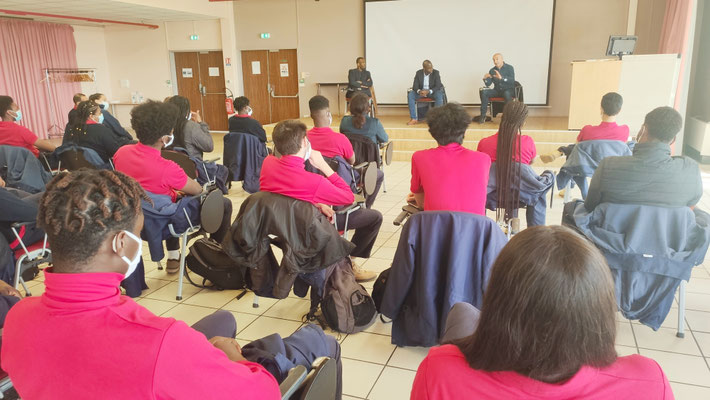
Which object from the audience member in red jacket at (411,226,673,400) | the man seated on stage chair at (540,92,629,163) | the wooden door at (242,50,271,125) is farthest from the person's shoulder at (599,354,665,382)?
the wooden door at (242,50,271,125)

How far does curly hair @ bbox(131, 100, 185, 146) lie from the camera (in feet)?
10.1

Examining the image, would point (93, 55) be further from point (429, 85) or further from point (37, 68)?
point (429, 85)

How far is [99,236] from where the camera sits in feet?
3.72

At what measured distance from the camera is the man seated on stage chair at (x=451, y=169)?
2.60m

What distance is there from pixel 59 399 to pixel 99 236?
35 cm

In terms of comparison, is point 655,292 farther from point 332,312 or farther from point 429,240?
point 332,312

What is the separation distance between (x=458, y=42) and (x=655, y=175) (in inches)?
304

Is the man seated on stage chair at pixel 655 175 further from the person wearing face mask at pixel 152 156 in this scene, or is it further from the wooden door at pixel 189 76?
the wooden door at pixel 189 76

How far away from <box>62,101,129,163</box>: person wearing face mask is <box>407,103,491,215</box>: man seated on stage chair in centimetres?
325

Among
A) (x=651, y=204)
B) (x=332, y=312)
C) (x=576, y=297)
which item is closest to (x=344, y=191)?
(x=332, y=312)

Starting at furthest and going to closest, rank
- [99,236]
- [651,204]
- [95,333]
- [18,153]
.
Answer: [18,153], [651,204], [99,236], [95,333]

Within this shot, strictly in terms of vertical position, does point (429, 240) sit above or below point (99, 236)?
below

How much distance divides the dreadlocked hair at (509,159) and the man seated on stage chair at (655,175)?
2.48 ft

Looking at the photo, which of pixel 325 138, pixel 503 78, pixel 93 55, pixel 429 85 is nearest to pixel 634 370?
pixel 325 138
